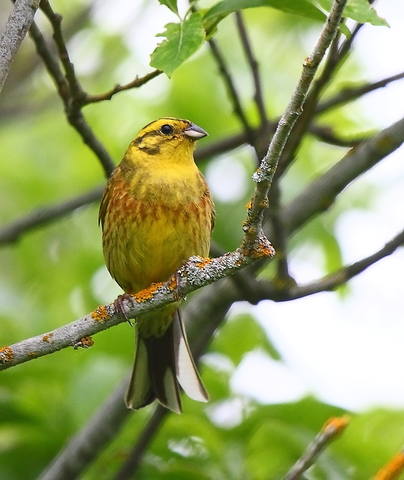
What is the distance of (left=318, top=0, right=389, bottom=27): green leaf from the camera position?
365cm

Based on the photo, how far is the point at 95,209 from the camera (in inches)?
328

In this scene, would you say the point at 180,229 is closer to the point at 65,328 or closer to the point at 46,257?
the point at 65,328

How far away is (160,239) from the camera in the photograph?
517 centimetres

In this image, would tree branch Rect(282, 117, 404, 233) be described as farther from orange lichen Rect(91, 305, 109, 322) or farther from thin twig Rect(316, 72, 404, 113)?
orange lichen Rect(91, 305, 109, 322)

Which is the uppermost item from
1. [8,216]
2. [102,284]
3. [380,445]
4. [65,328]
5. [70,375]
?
[8,216]

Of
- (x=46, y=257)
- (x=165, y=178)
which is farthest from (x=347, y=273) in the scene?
(x=46, y=257)

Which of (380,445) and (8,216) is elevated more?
(8,216)

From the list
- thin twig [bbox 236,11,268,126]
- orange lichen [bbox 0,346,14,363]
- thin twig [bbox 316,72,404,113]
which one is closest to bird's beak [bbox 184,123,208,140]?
thin twig [bbox 236,11,268,126]

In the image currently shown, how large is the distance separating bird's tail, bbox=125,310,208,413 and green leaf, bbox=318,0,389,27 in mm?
2012

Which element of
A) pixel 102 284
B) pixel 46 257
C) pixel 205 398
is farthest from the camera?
pixel 46 257

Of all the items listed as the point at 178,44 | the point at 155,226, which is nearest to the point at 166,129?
the point at 155,226

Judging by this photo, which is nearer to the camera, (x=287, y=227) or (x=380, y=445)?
(x=380, y=445)

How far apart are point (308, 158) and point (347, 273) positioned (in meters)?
2.79

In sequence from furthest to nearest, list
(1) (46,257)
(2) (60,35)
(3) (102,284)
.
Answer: (1) (46,257) → (3) (102,284) → (2) (60,35)
